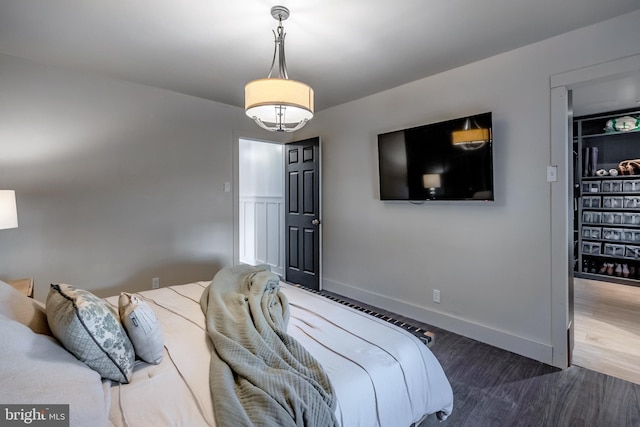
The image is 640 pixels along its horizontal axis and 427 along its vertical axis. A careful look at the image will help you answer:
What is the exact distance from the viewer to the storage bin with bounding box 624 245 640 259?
4.09 m

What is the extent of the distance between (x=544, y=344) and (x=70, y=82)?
4580mm

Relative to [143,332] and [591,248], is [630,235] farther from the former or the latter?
[143,332]

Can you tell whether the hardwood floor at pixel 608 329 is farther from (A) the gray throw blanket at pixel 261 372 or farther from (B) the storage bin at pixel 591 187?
(A) the gray throw blanket at pixel 261 372

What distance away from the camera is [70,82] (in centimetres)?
273

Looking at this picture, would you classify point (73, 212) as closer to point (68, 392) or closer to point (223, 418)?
point (68, 392)

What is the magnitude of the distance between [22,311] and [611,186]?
6.21 m

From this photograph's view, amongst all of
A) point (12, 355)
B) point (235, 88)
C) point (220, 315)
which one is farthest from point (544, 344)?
point (235, 88)

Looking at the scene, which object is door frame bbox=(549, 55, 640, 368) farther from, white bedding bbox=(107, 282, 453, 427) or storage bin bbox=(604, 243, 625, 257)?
storage bin bbox=(604, 243, 625, 257)

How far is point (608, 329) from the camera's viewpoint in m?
2.80

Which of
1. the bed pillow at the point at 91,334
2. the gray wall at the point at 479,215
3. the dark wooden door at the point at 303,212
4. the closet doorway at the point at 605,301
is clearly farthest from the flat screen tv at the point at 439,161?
the bed pillow at the point at 91,334

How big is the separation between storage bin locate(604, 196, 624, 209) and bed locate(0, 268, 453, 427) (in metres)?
4.60

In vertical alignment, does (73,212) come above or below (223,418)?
above

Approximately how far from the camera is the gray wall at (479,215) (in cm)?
227

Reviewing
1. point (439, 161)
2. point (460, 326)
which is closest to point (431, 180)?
point (439, 161)
